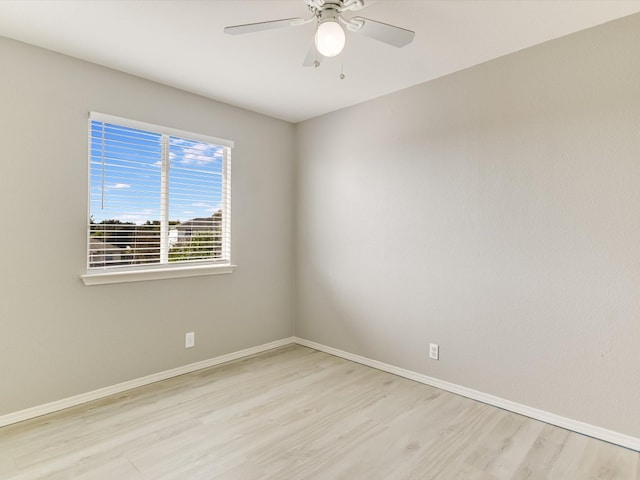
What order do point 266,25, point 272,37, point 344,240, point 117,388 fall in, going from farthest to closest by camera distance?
1. point 344,240
2. point 117,388
3. point 272,37
4. point 266,25

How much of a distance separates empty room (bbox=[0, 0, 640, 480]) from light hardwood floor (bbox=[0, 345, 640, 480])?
0.6 inches

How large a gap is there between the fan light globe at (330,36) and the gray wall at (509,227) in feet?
4.90

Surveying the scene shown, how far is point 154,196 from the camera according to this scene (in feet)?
9.78

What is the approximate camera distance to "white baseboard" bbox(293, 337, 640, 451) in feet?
6.78

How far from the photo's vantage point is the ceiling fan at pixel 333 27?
5.31 feet

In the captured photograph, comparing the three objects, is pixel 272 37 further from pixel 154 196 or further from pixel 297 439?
pixel 297 439

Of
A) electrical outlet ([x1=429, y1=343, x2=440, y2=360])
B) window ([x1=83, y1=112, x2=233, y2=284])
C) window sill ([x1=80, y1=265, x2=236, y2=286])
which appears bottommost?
electrical outlet ([x1=429, y1=343, x2=440, y2=360])

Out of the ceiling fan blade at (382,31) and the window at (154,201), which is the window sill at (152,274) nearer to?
the window at (154,201)

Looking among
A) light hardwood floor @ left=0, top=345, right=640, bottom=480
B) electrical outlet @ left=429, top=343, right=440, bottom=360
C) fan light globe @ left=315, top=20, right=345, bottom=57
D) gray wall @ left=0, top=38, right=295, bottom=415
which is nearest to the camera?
fan light globe @ left=315, top=20, right=345, bottom=57

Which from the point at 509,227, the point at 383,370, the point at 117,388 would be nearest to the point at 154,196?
the point at 117,388

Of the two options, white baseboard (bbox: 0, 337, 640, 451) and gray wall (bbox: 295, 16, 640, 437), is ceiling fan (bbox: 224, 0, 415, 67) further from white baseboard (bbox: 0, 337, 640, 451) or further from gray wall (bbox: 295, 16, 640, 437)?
white baseboard (bbox: 0, 337, 640, 451)

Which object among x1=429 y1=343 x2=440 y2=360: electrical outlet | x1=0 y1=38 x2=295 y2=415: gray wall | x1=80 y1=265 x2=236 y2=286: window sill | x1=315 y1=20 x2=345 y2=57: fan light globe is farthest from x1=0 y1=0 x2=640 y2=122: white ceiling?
x1=429 y1=343 x2=440 y2=360: electrical outlet

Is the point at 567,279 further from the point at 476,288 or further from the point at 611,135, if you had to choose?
the point at 611,135

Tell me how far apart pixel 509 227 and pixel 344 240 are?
60.8 inches
